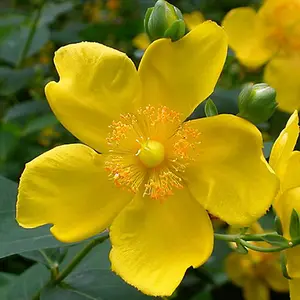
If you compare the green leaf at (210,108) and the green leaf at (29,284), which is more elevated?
the green leaf at (210,108)

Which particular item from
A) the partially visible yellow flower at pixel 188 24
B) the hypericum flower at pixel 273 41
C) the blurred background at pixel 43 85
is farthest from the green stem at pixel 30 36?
the hypericum flower at pixel 273 41

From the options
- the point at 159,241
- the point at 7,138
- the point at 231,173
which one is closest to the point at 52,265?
the point at 159,241

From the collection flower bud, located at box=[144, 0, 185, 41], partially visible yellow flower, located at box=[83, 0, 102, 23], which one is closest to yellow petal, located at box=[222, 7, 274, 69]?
flower bud, located at box=[144, 0, 185, 41]

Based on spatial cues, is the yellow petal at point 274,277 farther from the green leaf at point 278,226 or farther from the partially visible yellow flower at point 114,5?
the partially visible yellow flower at point 114,5

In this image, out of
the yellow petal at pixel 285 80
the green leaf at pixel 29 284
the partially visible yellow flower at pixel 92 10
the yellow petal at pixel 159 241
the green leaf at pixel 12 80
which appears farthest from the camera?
the partially visible yellow flower at pixel 92 10

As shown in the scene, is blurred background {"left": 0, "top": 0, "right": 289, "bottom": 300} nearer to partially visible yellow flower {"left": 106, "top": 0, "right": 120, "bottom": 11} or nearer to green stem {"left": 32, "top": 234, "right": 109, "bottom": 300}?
partially visible yellow flower {"left": 106, "top": 0, "right": 120, "bottom": 11}

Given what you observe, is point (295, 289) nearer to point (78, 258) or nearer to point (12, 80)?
point (78, 258)
